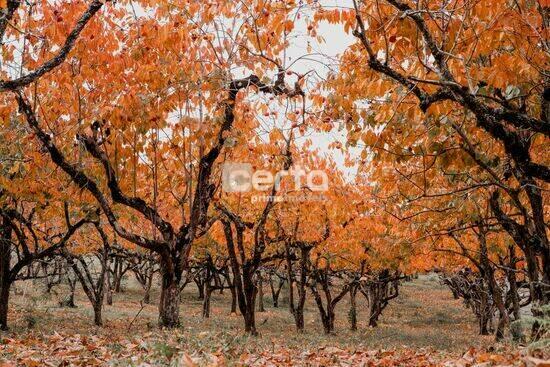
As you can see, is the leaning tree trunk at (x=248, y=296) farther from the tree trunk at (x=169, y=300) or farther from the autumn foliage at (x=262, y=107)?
the tree trunk at (x=169, y=300)

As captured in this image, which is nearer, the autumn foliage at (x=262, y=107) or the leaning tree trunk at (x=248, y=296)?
the autumn foliage at (x=262, y=107)

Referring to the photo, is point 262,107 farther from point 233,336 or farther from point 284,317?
point 284,317

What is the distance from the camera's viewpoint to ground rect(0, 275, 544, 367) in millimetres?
6113

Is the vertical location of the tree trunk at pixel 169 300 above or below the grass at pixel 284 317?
above

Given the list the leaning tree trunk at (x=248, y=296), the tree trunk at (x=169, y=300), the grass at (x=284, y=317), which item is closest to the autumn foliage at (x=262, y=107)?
the tree trunk at (x=169, y=300)

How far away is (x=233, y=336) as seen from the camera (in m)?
8.12

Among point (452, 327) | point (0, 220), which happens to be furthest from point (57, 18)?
point (452, 327)

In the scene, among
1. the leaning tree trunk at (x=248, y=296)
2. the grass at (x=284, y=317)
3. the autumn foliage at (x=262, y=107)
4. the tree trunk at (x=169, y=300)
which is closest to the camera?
the autumn foliage at (x=262, y=107)

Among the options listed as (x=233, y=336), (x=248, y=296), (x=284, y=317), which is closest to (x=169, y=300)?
(x=233, y=336)

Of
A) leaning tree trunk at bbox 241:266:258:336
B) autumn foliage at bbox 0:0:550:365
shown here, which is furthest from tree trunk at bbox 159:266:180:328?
leaning tree trunk at bbox 241:266:258:336

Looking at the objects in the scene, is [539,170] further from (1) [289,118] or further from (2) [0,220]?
(2) [0,220]

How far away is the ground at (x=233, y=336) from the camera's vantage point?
20.1 feet

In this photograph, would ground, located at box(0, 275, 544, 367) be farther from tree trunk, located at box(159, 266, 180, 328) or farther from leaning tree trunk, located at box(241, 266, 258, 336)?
leaning tree trunk, located at box(241, 266, 258, 336)

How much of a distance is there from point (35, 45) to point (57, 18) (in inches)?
74.9
